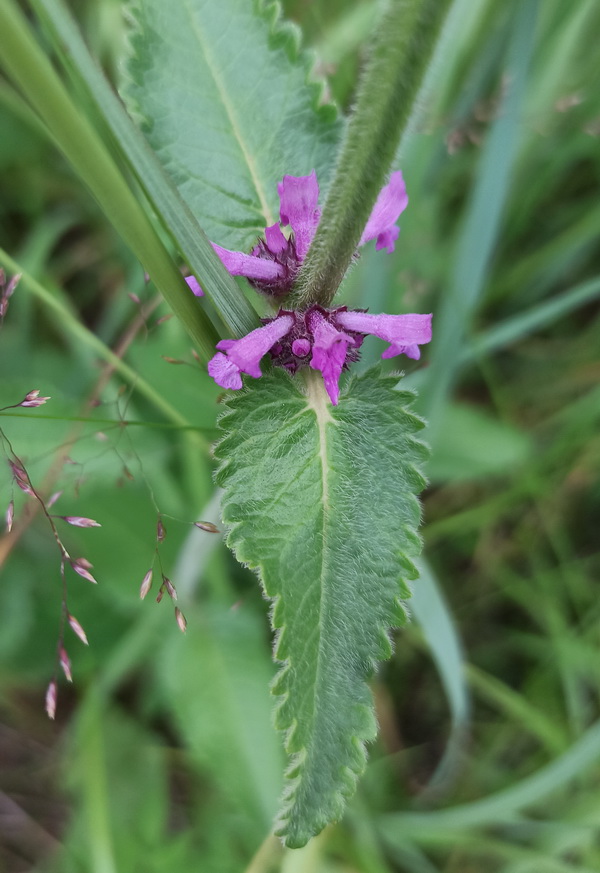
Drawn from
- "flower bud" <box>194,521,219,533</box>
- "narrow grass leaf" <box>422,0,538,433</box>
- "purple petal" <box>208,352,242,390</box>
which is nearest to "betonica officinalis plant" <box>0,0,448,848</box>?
"purple petal" <box>208,352,242,390</box>

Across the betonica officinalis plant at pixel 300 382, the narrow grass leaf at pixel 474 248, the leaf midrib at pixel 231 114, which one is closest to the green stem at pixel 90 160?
the betonica officinalis plant at pixel 300 382

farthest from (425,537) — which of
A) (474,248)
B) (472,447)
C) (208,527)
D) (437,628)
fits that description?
(208,527)

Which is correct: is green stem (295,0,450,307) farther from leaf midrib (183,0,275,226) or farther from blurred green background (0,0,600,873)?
blurred green background (0,0,600,873)

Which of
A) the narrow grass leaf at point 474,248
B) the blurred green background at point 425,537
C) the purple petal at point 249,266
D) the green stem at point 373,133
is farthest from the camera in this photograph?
the blurred green background at point 425,537

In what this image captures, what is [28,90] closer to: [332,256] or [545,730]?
[332,256]

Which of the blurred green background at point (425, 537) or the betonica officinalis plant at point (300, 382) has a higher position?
the betonica officinalis plant at point (300, 382)

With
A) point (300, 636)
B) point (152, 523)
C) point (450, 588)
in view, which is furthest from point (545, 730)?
point (300, 636)

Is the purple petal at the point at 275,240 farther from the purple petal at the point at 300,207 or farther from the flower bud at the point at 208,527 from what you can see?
the flower bud at the point at 208,527
